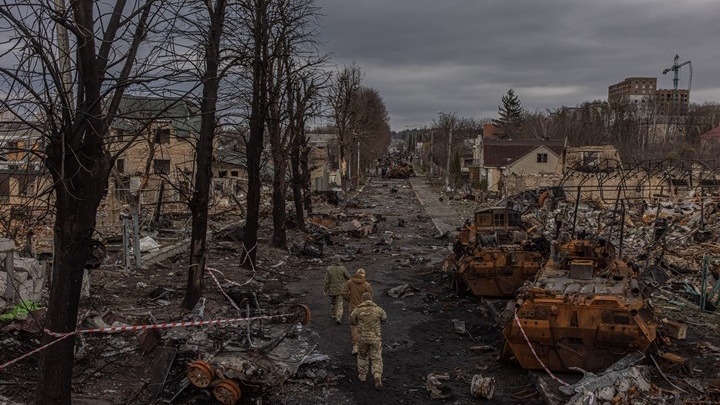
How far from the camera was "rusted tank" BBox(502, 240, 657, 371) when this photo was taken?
29.2 ft

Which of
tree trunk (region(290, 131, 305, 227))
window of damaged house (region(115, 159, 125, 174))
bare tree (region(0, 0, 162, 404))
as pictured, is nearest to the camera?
bare tree (region(0, 0, 162, 404))

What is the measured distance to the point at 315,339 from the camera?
449 inches

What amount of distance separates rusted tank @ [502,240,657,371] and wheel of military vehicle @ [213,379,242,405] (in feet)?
13.6

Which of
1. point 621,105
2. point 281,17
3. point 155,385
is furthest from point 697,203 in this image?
point 621,105

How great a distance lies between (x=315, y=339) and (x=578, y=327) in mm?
4668

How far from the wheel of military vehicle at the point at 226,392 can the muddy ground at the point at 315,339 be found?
472 millimetres

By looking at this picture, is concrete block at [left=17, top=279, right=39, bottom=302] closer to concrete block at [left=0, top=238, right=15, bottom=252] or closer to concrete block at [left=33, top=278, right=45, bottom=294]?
concrete block at [left=33, top=278, right=45, bottom=294]

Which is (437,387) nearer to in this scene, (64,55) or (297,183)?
(64,55)

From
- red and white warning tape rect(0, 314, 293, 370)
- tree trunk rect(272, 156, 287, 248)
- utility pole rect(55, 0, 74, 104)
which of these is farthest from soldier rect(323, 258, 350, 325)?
tree trunk rect(272, 156, 287, 248)

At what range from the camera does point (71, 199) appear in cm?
559

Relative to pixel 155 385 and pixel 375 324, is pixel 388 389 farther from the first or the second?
pixel 155 385

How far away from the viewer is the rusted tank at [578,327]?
8.91 metres

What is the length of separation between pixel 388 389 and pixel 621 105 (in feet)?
241

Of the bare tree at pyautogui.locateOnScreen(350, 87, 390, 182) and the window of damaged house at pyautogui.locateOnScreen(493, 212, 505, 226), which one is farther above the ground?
the bare tree at pyautogui.locateOnScreen(350, 87, 390, 182)
